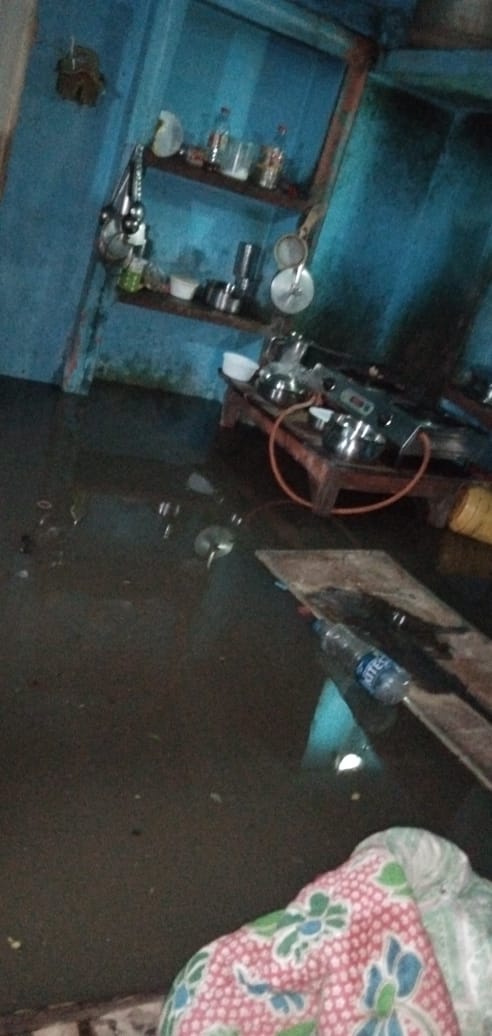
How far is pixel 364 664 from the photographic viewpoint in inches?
101

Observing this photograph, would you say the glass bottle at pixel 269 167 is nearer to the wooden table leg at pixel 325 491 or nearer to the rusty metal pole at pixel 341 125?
the rusty metal pole at pixel 341 125

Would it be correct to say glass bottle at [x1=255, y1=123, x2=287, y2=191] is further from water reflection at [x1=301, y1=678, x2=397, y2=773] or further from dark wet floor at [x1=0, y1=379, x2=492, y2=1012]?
water reflection at [x1=301, y1=678, x2=397, y2=773]

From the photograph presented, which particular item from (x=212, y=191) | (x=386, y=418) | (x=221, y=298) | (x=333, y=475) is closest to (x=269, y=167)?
(x=212, y=191)

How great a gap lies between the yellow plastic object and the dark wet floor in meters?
0.56

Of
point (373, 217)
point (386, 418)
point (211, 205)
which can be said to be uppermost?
point (373, 217)

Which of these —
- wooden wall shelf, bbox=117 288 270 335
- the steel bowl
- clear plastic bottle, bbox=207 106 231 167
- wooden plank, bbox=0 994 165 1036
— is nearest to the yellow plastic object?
the steel bowl

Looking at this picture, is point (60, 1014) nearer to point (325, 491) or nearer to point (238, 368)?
point (325, 491)

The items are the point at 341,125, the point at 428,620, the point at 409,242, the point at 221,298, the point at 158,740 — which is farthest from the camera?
the point at 409,242

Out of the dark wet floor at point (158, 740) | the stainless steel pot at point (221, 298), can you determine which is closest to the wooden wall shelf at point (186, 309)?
the stainless steel pot at point (221, 298)

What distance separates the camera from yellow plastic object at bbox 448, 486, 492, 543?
13.6 ft

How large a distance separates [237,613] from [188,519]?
66cm

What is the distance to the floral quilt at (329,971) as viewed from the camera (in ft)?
3.66

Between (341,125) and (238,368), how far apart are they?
1.35 metres

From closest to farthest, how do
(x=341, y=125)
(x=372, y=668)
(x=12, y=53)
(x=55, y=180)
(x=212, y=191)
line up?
1. (x=372, y=668)
2. (x=12, y=53)
3. (x=55, y=180)
4. (x=341, y=125)
5. (x=212, y=191)
